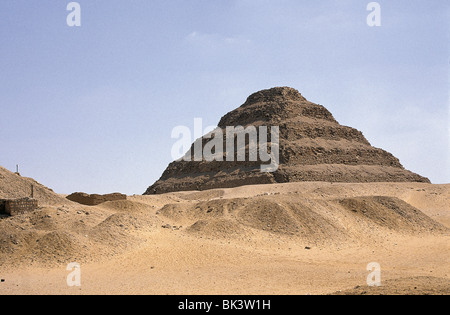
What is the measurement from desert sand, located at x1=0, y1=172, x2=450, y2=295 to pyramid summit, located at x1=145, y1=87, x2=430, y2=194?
27.6 meters

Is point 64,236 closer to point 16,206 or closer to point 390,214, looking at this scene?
point 16,206

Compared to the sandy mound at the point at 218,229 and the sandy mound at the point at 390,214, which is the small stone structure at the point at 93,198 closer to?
the sandy mound at the point at 218,229

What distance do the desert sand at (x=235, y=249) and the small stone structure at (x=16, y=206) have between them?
589 millimetres

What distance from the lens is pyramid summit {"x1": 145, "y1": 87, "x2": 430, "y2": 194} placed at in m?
50.5

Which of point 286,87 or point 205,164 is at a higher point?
point 286,87

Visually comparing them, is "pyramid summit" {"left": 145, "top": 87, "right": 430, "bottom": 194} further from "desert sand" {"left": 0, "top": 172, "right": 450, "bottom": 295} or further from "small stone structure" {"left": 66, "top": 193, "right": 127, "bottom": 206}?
"desert sand" {"left": 0, "top": 172, "right": 450, "bottom": 295}

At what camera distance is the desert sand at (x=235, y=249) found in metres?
11.0

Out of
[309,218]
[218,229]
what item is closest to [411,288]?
[218,229]

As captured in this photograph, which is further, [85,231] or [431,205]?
[431,205]

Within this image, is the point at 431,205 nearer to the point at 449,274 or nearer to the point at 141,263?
the point at 449,274

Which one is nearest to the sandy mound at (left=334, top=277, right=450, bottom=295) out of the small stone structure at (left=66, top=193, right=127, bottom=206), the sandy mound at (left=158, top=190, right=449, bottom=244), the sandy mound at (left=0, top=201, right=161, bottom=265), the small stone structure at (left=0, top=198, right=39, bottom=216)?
the sandy mound at (left=158, top=190, right=449, bottom=244)

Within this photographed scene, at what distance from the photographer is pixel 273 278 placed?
11.7 m
